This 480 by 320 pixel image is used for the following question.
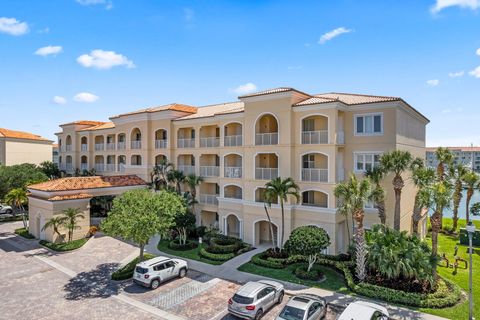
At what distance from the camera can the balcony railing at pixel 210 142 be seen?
3120 cm

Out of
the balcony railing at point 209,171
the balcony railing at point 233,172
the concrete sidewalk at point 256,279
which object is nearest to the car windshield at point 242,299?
the concrete sidewalk at point 256,279

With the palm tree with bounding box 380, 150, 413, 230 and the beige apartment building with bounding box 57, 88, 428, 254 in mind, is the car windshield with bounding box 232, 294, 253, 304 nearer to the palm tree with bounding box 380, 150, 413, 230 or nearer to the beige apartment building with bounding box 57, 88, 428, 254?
the beige apartment building with bounding box 57, 88, 428, 254

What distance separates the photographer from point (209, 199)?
103 ft

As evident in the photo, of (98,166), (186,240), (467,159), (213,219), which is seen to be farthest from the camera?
(467,159)

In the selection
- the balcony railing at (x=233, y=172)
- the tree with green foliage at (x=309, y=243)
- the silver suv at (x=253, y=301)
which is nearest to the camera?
the silver suv at (x=253, y=301)

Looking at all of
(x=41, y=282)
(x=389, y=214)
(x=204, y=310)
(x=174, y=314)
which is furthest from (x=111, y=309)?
(x=389, y=214)

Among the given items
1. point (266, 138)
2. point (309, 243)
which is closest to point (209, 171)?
point (266, 138)

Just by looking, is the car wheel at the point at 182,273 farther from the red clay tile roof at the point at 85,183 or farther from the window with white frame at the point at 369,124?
the window with white frame at the point at 369,124

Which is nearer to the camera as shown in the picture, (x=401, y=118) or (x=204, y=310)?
(x=204, y=310)

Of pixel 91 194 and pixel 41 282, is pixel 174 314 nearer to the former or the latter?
pixel 41 282

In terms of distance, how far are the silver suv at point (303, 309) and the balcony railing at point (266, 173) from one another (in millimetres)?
12457

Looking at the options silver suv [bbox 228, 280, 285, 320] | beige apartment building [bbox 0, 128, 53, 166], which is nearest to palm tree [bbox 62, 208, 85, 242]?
silver suv [bbox 228, 280, 285, 320]

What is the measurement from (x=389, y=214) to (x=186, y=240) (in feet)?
56.9

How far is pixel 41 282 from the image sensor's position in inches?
787
